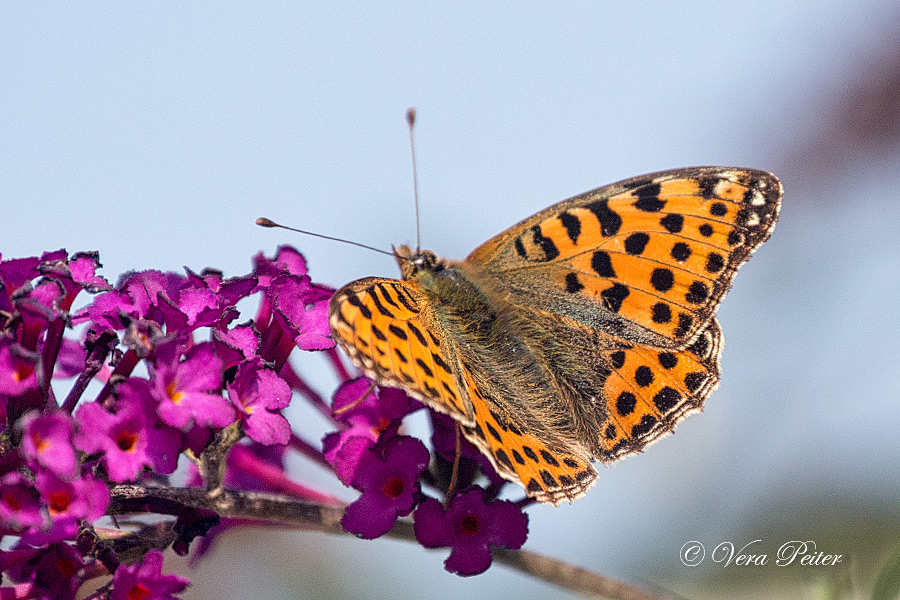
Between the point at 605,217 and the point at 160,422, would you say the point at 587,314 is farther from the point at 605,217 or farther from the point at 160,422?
the point at 160,422

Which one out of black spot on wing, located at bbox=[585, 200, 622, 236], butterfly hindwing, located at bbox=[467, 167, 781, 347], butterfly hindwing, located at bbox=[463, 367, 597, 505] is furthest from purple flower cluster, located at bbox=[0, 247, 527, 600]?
black spot on wing, located at bbox=[585, 200, 622, 236]

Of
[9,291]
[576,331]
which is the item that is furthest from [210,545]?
[576,331]

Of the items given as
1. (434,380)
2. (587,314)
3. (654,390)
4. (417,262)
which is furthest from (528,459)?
(417,262)

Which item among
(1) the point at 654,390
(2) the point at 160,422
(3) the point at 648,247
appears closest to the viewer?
(2) the point at 160,422

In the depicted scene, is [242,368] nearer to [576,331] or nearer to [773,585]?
[576,331]

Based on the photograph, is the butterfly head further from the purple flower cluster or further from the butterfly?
the purple flower cluster

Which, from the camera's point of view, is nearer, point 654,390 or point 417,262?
point 654,390

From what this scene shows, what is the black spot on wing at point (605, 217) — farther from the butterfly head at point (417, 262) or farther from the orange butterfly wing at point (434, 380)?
the orange butterfly wing at point (434, 380)

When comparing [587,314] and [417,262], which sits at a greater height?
[417,262]
